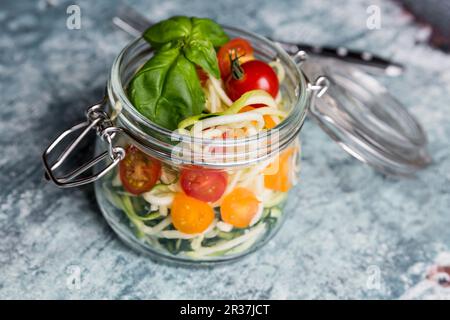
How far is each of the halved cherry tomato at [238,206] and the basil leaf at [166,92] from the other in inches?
7.4

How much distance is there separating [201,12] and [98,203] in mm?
971

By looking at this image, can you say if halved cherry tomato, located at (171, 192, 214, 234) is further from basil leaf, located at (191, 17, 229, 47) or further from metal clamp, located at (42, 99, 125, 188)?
basil leaf, located at (191, 17, 229, 47)

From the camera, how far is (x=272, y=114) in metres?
1.43

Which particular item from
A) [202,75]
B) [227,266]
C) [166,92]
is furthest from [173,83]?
[227,266]

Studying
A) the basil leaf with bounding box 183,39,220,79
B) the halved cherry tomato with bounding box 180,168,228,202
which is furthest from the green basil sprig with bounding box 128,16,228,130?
the halved cherry tomato with bounding box 180,168,228,202

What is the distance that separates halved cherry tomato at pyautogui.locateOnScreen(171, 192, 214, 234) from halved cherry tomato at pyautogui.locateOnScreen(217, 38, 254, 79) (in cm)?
31

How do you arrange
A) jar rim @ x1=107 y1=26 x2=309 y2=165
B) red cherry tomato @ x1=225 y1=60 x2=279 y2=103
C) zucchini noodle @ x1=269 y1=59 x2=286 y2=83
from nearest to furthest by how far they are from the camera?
jar rim @ x1=107 y1=26 x2=309 y2=165 → red cherry tomato @ x1=225 y1=60 x2=279 y2=103 → zucchini noodle @ x1=269 y1=59 x2=286 y2=83

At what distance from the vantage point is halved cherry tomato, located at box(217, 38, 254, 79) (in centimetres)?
153

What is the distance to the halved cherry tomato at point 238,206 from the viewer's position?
141 cm

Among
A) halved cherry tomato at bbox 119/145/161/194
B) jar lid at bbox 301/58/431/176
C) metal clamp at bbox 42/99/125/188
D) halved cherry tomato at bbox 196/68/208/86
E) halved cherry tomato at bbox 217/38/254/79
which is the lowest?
jar lid at bbox 301/58/431/176

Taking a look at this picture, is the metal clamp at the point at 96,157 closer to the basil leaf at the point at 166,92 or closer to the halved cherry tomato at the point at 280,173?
the basil leaf at the point at 166,92

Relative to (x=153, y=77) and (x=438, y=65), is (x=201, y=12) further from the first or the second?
(x=153, y=77)

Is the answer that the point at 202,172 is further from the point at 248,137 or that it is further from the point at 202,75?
the point at 202,75

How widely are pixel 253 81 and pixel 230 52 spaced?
4.4 inches
